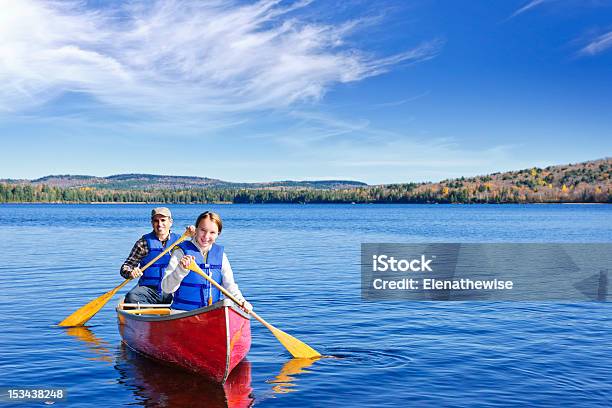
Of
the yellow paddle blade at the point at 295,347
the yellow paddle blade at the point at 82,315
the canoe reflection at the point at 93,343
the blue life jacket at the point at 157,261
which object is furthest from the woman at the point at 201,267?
the yellow paddle blade at the point at 82,315

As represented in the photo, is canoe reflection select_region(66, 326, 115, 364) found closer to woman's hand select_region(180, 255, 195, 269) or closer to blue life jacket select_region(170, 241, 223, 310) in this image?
blue life jacket select_region(170, 241, 223, 310)

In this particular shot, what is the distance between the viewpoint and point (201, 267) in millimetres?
10266

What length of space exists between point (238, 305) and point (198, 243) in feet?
3.99

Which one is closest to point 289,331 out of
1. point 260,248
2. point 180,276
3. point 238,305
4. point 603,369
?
point 238,305

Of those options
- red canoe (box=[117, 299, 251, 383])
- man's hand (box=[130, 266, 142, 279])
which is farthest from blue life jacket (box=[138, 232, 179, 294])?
red canoe (box=[117, 299, 251, 383])

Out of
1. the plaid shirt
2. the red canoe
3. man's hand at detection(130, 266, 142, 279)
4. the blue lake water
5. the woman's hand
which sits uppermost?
the woman's hand

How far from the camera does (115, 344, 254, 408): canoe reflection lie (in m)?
9.59

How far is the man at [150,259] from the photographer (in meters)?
12.9

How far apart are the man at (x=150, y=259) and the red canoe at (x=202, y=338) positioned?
1.65 meters

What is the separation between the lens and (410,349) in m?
12.8

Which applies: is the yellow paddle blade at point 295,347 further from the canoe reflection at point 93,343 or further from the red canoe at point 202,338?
the canoe reflection at point 93,343

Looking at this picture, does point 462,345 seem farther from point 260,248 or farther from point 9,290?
point 260,248

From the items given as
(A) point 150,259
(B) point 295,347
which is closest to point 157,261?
(A) point 150,259

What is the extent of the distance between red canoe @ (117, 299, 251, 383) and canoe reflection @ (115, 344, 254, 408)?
0.59 feet
